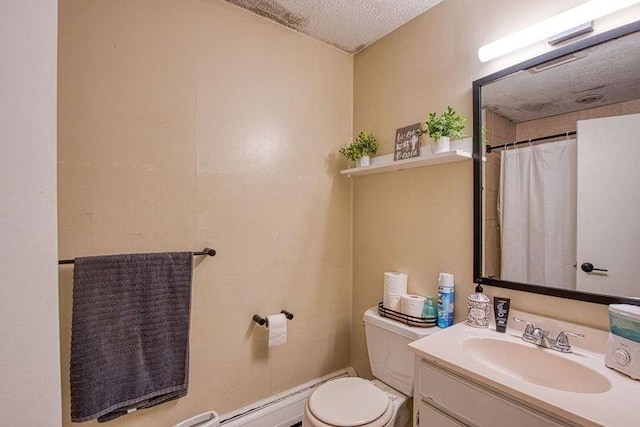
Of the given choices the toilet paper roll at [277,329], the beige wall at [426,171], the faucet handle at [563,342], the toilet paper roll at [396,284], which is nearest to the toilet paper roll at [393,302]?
the toilet paper roll at [396,284]

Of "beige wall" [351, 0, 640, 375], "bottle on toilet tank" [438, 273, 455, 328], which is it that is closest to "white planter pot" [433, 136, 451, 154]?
"beige wall" [351, 0, 640, 375]

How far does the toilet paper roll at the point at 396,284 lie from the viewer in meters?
1.67

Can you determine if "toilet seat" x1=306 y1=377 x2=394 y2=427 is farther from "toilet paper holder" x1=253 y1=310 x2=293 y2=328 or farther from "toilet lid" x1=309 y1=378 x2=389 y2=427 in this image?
"toilet paper holder" x1=253 y1=310 x2=293 y2=328

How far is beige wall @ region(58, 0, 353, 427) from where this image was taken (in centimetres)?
128

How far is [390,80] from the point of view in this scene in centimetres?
188

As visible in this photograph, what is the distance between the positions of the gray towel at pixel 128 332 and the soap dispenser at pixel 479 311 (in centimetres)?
127

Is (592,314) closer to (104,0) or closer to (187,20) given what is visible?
(187,20)

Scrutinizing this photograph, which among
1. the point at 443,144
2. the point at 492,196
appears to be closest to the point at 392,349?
the point at 492,196

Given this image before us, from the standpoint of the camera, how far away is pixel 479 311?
1341mm

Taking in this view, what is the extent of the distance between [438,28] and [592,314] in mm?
1482

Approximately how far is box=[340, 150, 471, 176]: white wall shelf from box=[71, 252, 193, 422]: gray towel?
42.8 inches

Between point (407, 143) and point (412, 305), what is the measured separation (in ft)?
2.83

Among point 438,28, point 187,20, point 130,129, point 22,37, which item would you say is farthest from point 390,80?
point 22,37

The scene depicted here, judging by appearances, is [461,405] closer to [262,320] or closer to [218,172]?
[262,320]
